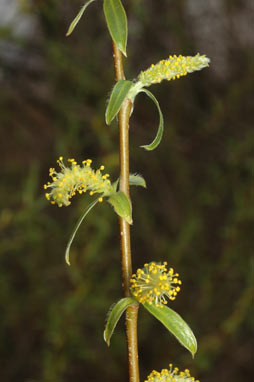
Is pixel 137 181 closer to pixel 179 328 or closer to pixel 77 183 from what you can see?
pixel 77 183

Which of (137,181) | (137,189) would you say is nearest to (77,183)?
(137,181)

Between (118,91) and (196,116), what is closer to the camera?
(118,91)

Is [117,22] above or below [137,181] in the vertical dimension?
above

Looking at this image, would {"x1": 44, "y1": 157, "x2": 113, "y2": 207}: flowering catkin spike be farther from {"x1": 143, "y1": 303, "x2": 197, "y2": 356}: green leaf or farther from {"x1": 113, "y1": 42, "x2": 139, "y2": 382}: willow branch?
{"x1": 143, "y1": 303, "x2": 197, "y2": 356}: green leaf

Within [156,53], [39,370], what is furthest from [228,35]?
[39,370]

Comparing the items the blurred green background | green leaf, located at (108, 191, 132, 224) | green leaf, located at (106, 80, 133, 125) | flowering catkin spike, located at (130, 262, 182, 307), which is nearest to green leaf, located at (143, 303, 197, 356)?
flowering catkin spike, located at (130, 262, 182, 307)

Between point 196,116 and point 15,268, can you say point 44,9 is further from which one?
point 15,268
